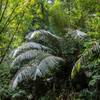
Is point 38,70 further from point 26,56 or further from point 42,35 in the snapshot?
point 42,35

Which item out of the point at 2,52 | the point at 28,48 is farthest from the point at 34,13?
the point at 28,48

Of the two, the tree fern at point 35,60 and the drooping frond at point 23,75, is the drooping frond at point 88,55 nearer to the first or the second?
the tree fern at point 35,60

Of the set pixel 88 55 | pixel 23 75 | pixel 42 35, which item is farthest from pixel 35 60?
pixel 88 55

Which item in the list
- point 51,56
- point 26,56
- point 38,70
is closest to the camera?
point 38,70

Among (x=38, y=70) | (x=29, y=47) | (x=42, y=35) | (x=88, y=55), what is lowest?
(x=38, y=70)

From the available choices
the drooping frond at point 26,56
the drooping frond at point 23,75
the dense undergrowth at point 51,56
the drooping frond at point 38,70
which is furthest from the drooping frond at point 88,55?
the drooping frond at point 26,56

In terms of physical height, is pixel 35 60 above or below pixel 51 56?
below

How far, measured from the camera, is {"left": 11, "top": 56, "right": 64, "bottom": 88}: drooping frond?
8242mm

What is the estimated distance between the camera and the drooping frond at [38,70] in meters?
8.24

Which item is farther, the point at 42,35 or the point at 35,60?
the point at 42,35

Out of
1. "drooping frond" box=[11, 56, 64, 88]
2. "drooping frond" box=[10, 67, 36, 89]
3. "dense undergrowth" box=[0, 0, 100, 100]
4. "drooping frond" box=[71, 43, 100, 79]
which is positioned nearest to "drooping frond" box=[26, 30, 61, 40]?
"dense undergrowth" box=[0, 0, 100, 100]

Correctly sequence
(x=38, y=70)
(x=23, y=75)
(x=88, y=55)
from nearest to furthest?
1. (x=88, y=55)
2. (x=38, y=70)
3. (x=23, y=75)

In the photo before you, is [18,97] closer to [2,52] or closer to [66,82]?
[66,82]

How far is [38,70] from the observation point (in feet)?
27.0
